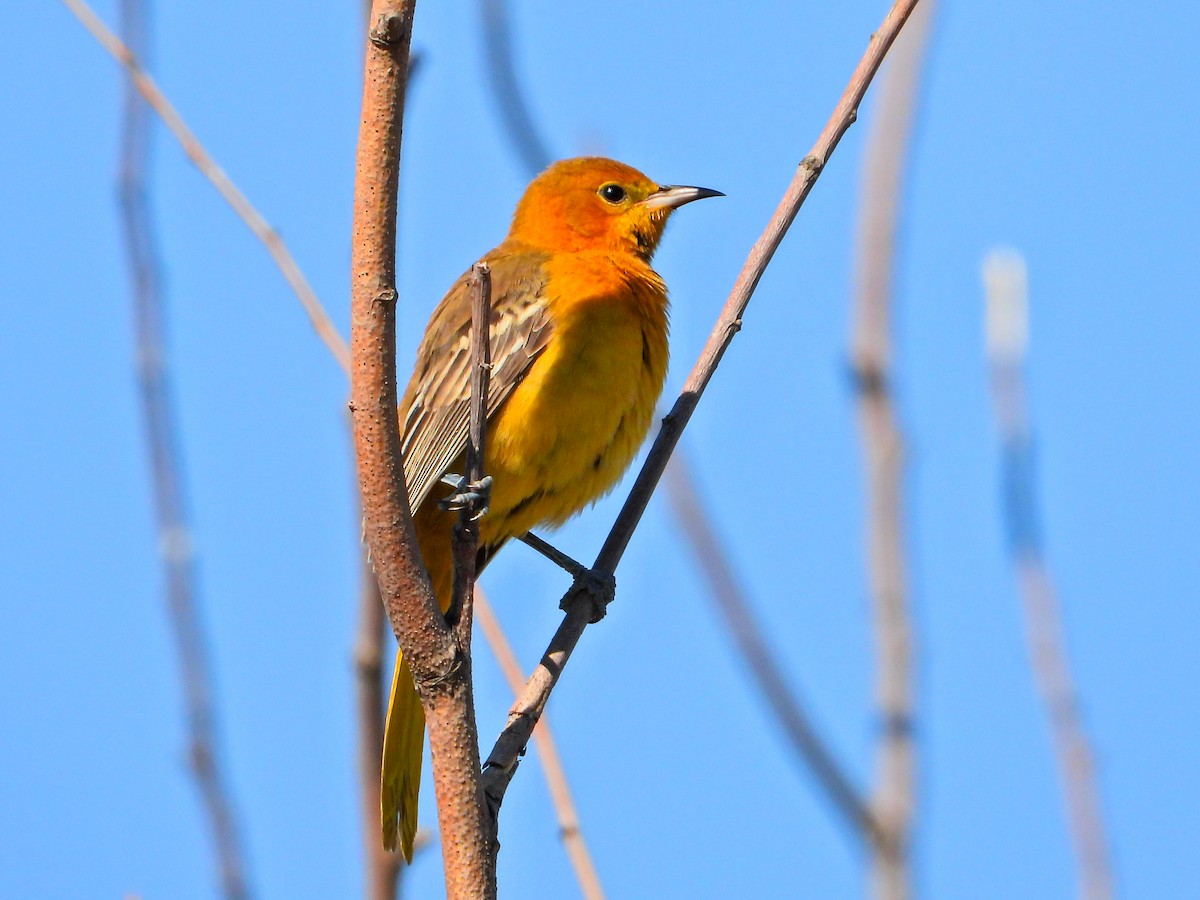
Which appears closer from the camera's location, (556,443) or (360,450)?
(360,450)

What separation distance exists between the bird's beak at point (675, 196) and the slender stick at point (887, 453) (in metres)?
1.73

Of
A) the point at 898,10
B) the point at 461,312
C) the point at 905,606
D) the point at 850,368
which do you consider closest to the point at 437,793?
the point at 905,606

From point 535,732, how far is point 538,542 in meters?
2.01

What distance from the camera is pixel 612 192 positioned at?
5934 millimetres

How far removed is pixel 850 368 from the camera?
3.51 meters

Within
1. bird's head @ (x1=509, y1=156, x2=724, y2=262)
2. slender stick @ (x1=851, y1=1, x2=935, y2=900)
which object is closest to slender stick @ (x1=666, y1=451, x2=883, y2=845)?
slender stick @ (x1=851, y1=1, x2=935, y2=900)

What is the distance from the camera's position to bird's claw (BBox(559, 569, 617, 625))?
3587 millimetres

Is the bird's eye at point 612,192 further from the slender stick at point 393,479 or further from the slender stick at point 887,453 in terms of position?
the slender stick at point 393,479

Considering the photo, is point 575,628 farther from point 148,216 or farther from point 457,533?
point 148,216

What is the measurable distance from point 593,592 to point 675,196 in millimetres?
2536

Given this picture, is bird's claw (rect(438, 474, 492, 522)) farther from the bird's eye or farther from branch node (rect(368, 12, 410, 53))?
the bird's eye

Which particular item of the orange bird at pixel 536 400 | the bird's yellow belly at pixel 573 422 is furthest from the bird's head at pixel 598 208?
the bird's yellow belly at pixel 573 422

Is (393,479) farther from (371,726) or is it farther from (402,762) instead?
(402,762)

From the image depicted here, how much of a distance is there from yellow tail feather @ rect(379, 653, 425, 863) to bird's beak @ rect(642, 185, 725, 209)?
2.45 m
